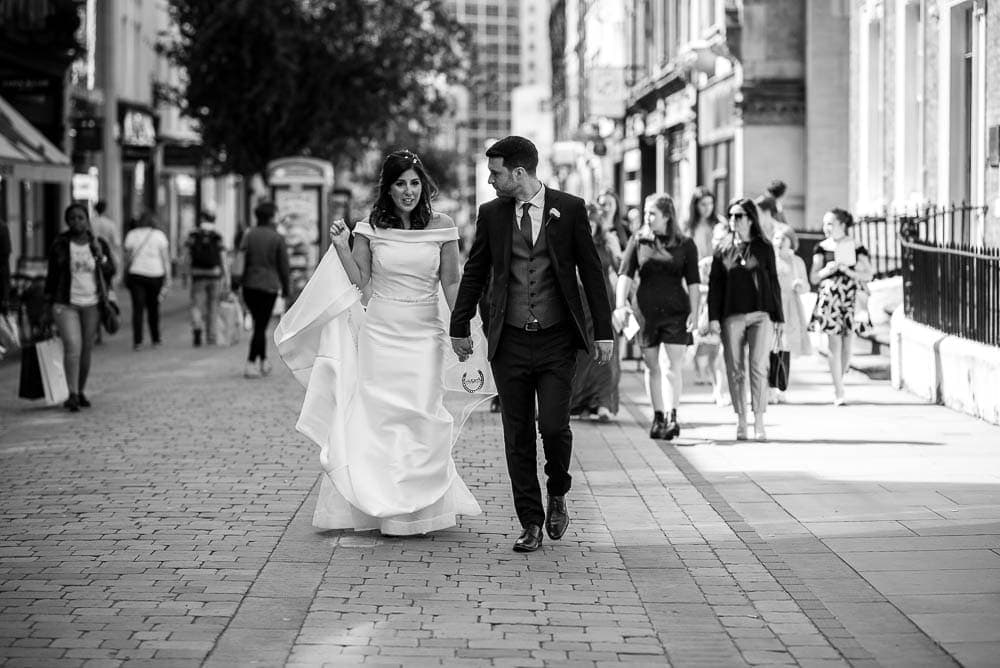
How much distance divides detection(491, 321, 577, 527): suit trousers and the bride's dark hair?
924mm

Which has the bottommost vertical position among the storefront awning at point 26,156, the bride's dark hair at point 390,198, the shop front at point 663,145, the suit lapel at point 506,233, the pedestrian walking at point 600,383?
the pedestrian walking at point 600,383

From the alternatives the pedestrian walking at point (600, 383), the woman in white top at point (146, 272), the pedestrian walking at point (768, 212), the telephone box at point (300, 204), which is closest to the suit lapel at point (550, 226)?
the pedestrian walking at point (600, 383)

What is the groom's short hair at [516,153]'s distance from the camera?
24.8ft

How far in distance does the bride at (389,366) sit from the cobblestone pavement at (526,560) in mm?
215

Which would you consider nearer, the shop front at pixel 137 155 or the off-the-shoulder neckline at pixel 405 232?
the off-the-shoulder neckline at pixel 405 232

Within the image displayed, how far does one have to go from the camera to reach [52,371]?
45.5ft

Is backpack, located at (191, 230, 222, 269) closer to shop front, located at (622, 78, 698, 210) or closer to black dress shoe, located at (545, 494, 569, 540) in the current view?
shop front, located at (622, 78, 698, 210)

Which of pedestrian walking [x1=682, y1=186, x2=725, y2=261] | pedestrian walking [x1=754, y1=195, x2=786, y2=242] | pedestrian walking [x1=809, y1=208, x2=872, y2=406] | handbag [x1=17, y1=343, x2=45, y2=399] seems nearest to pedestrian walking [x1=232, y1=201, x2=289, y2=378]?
handbag [x1=17, y1=343, x2=45, y2=399]

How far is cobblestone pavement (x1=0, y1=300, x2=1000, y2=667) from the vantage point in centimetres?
593

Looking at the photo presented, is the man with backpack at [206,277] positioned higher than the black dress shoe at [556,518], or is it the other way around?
the man with backpack at [206,277]

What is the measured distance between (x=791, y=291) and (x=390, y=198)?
7009 mm

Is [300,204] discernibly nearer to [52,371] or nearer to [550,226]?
[52,371]

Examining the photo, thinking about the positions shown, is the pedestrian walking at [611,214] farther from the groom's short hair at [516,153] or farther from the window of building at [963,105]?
the groom's short hair at [516,153]

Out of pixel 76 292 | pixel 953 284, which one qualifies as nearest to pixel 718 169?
pixel 953 284
